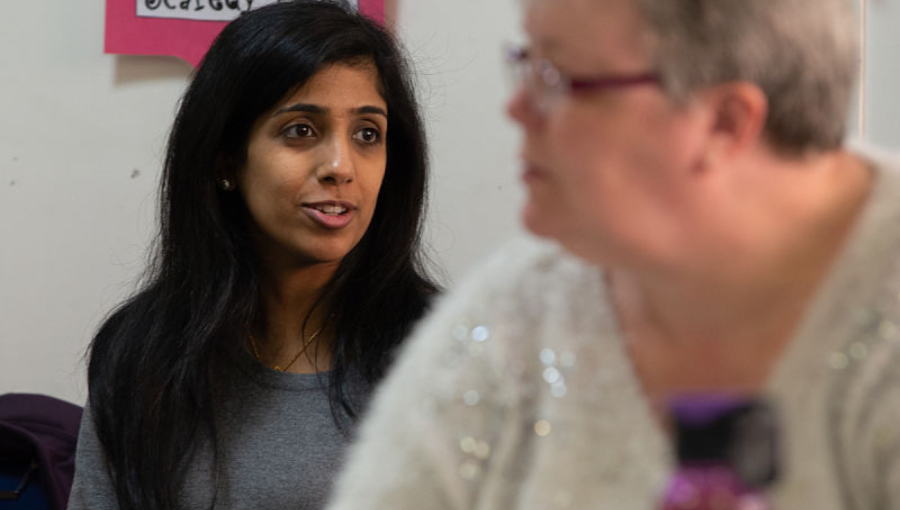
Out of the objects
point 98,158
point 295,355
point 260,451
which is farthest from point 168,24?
point 260,451

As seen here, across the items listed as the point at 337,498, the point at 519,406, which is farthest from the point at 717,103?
the point at 337,498

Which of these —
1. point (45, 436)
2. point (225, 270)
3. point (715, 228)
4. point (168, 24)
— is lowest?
point (45, 436)

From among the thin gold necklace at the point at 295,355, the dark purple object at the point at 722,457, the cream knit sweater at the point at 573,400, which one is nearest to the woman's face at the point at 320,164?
the thin gold necklace at the point at 295,355

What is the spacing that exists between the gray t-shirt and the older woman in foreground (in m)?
0.70

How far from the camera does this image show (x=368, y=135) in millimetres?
1381

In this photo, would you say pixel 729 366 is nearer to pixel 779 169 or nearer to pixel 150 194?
pixel 779 169

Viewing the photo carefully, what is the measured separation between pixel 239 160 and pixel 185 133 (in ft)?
0.25

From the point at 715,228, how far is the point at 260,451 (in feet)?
2.93

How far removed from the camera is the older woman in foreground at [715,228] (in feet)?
1.67

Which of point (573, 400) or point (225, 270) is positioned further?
point (225, 270)

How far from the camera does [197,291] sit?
54.7 inches

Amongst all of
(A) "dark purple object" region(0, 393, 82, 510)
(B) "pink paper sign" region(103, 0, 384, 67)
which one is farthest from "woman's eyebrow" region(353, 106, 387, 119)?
(A) "dark purple object" region(0, 393, 82, 510)

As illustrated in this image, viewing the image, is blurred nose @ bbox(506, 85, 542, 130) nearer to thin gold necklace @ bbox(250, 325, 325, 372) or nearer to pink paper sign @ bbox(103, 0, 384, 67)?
thin gold necklace @ bbox(250, 325, 325, 372)

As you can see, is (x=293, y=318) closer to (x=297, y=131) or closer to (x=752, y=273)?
(x=297, y=131)
